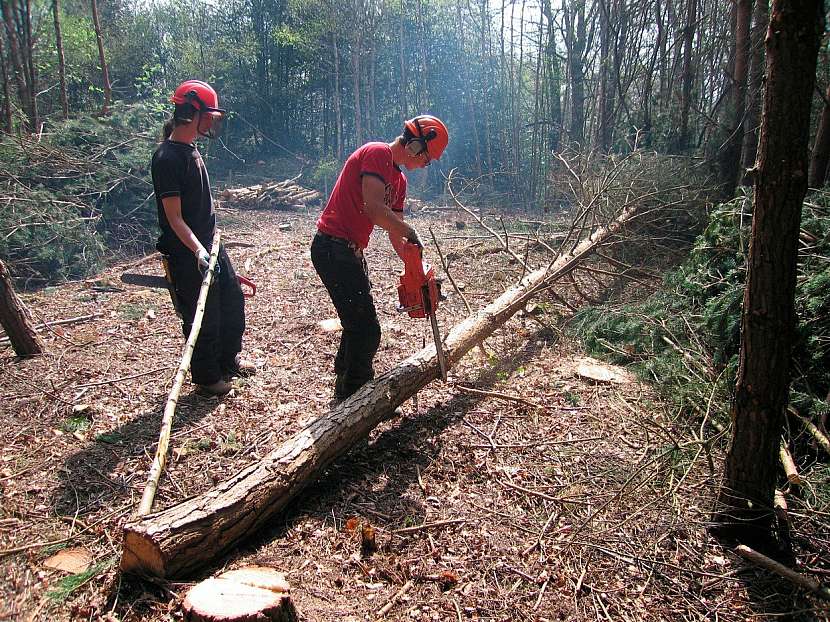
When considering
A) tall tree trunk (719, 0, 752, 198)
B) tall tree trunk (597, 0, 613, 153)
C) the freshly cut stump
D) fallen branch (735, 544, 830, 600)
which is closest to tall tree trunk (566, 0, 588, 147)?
tall tree trunk (597, 0, 613, 153)

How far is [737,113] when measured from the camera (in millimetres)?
7004

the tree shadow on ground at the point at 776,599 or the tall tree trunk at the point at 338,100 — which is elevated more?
the tall tree trunk at the point at 338,100

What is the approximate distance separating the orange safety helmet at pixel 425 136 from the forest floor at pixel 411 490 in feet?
5.68

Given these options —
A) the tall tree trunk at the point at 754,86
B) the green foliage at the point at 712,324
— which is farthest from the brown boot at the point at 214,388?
the tall tree trunk at the point at 754,86

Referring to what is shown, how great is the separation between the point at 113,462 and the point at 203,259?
1.33 meters

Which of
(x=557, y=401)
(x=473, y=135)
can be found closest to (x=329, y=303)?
(x=557, y=401)

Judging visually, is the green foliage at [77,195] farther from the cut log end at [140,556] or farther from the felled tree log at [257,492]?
the cut log end at [140,556]

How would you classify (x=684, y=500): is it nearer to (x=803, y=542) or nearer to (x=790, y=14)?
(x=803, y=542)

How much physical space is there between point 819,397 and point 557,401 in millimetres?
1574

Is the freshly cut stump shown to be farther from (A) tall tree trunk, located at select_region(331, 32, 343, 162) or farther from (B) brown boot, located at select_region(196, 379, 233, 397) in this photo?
(A) tall tree trunk, located at select_region(331, 32, 343, 162)

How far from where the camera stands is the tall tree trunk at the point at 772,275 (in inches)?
74.5

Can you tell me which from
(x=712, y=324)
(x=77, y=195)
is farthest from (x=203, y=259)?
(x=77, y=195)

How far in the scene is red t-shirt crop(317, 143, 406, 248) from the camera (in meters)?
3.13

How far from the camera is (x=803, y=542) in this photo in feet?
7.76
